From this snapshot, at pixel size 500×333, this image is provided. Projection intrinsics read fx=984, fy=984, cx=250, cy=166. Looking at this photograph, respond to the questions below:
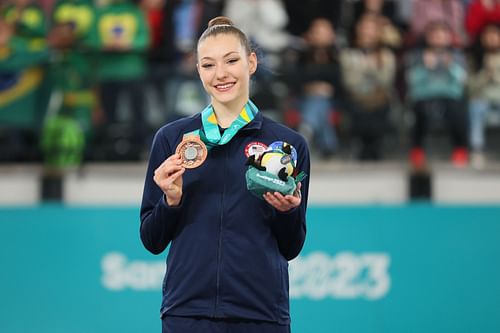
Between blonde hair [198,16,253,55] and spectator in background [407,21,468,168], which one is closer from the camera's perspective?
blonde hair [198,16,253,55]

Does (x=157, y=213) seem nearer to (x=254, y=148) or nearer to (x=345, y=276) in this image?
(x=254, y=148)

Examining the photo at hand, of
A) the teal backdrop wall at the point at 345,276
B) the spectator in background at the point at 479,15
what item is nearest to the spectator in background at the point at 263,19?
the spectator in background at the point at 479,15

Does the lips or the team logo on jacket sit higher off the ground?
the lips

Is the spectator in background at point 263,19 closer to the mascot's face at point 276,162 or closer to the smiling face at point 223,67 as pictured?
the smiling face at point 223,67

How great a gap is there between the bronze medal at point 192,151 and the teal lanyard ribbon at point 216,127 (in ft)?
0.24

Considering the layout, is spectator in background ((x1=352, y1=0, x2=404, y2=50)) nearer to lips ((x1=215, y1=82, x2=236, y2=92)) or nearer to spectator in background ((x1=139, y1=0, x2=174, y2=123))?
spectator in background ((x1=139, y1=0, x2=174, y2=123))

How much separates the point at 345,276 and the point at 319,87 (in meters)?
2.23

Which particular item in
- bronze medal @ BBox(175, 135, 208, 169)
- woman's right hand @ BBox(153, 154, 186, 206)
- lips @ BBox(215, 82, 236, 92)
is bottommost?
woman's right hand @ BBox(153, 154, 186, 206)

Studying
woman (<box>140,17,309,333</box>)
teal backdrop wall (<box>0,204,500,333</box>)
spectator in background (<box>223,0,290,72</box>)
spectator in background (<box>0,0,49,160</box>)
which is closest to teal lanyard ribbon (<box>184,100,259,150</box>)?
woman (<box>140,17,309,333</box>)

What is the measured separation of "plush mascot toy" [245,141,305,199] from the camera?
326cm

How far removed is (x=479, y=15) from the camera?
9.52 m

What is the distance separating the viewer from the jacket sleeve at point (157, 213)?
346cm

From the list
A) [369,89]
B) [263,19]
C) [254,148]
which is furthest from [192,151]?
[263,19]

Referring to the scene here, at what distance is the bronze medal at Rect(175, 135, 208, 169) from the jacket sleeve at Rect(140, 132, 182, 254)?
0.19 metres
